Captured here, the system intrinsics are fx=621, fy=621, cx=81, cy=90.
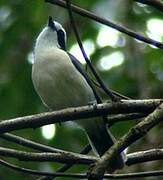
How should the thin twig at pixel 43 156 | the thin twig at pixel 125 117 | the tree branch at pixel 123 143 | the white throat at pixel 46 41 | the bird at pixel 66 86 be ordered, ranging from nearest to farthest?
the tree branch at pixel 123 143, the thin twig at pixel 43 156, the thin twig at pixel 125 117, the bird at pixel 66 86, the white throat at pixel 46 41

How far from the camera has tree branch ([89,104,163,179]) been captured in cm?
189

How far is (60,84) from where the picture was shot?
3.84 m

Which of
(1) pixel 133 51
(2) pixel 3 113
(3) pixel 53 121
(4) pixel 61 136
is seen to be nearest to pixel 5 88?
(2) pixel 3 113

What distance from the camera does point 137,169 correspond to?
15.0 feet

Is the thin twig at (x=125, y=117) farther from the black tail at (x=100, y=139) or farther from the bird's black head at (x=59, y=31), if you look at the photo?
the bird's black head at (x=59, y=31)

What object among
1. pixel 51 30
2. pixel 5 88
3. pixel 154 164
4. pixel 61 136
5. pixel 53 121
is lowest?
pixel 154 164

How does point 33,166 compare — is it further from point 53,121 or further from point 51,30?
point 53,121

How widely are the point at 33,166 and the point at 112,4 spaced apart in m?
1.39

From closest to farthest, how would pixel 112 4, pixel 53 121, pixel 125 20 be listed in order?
pixel 53 121
pixel 112 4
pixel 125 20

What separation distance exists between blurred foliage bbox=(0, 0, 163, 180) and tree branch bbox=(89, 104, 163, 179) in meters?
2.27

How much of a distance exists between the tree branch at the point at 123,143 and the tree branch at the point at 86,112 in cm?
31

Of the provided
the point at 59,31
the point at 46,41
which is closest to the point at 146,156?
the point at 46,41

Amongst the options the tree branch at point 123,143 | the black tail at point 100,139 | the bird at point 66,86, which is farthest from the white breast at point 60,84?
the tree branch at point 123,143

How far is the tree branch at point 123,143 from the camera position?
1892 mm
